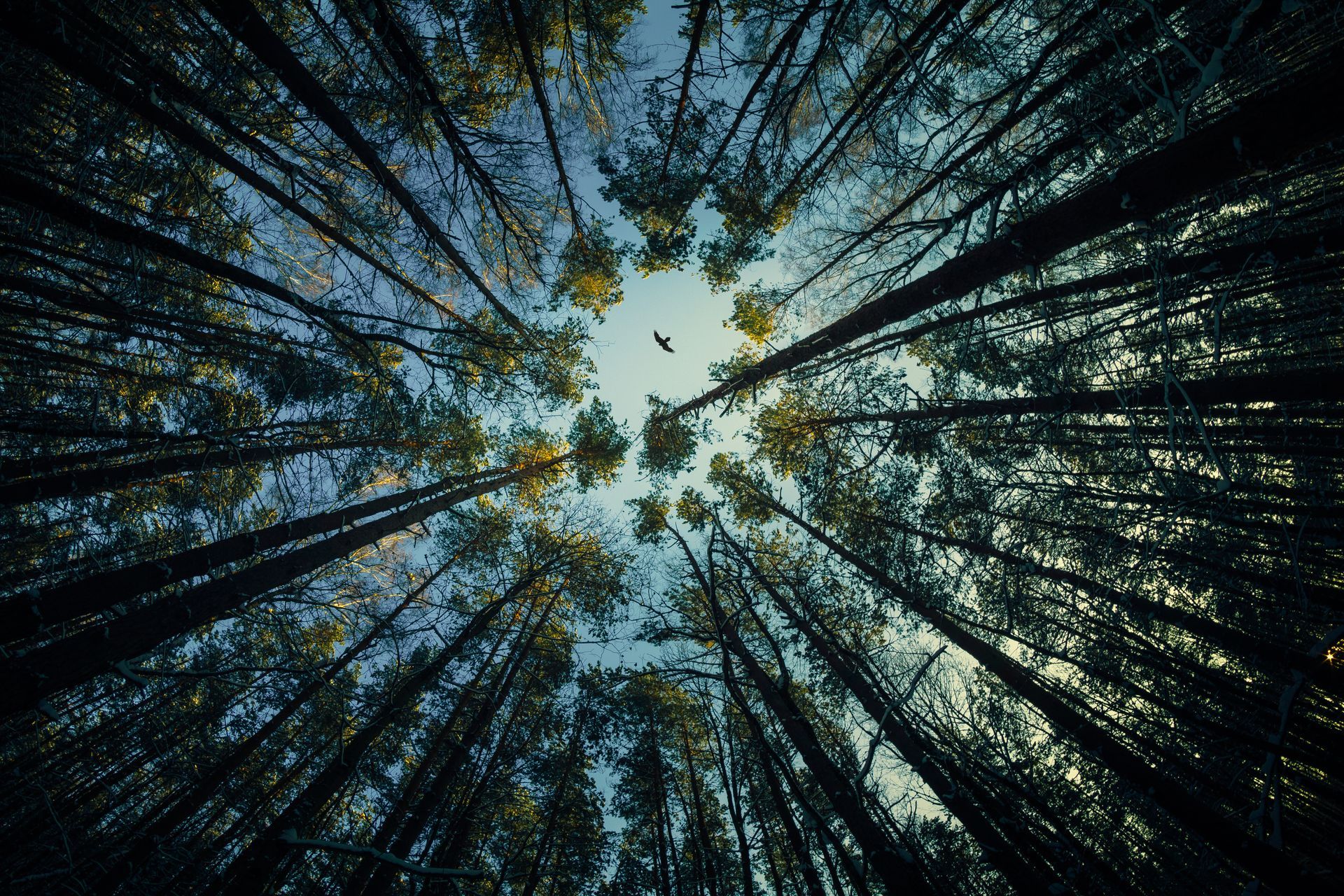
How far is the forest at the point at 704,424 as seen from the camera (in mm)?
3119

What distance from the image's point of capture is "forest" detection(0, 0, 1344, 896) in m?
3.12

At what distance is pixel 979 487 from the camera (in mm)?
6176

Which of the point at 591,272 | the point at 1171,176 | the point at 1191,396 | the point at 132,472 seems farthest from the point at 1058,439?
the point at 132,472

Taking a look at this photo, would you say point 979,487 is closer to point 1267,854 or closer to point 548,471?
point 1267,854

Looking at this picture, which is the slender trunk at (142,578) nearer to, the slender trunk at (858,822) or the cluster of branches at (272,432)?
the cluster of branches at (272,432)

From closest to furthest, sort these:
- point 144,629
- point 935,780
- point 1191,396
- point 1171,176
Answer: point 1171,176 → point 144,629 → point 1191,396 → point 935,780

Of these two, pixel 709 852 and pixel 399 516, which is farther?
pixel 709 852

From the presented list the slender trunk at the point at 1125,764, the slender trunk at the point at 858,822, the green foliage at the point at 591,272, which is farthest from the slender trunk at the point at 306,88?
the slender trunk at the point at 1125,764

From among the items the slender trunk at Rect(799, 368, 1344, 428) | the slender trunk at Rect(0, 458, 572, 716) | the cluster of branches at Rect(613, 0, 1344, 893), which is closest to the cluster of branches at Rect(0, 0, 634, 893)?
the slender trunk at Rect(0, 458, 572, 716)

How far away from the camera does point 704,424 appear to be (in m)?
10.2

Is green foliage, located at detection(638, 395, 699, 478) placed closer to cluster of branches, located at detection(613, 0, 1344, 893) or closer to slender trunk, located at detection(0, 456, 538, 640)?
cluster of branches, located at detection(613, 0, 1344, 893)

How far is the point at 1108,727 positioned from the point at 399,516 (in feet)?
35.1

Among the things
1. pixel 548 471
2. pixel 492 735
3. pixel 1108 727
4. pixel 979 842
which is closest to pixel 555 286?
pixel 548 471

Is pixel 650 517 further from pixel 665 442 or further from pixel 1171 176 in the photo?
pixel 1171 176
